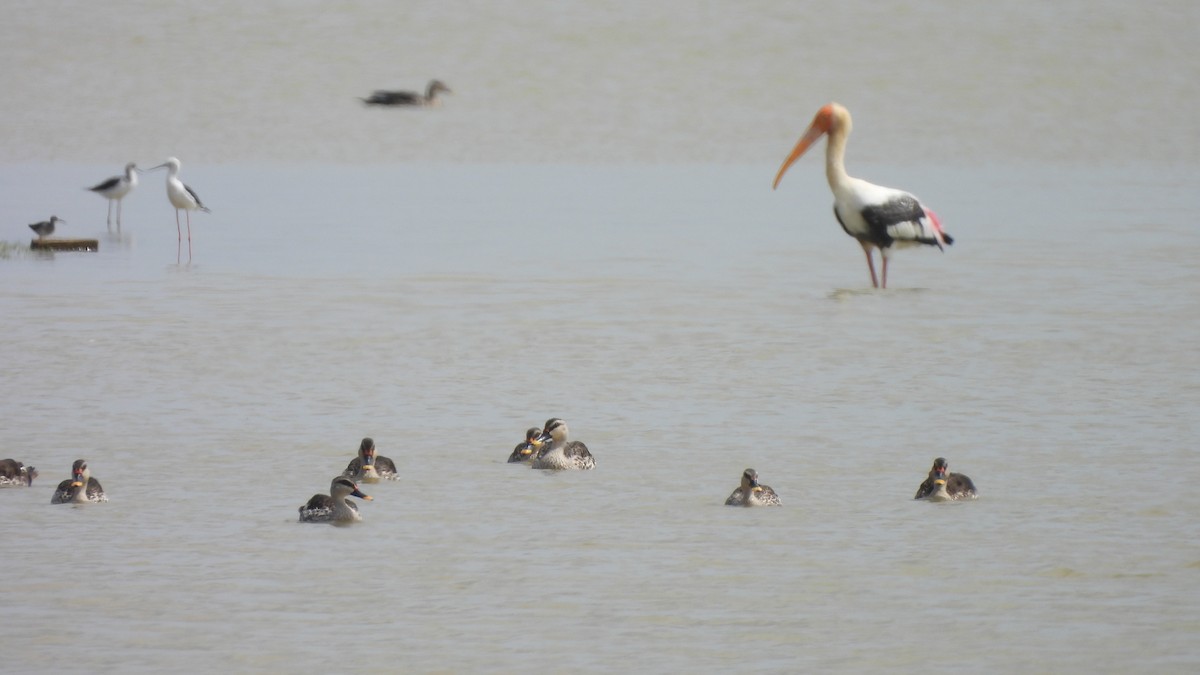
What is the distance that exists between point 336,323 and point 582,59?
28.1 m

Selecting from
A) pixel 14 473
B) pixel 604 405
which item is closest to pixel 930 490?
pixel 604 405

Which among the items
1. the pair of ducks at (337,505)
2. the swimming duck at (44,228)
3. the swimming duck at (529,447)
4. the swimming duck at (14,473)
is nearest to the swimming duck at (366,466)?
the pair of ducks at (337,505)

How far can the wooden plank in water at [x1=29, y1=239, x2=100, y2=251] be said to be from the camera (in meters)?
20.0

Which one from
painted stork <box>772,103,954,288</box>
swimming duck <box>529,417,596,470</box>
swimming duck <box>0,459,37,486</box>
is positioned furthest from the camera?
painted stork <box>772,103,954,288</box>

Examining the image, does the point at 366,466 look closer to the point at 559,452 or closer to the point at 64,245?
the point at 559,452

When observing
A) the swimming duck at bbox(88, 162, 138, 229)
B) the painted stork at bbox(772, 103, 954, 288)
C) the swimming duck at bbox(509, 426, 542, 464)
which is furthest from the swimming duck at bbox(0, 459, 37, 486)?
the swimming duck at bbox(88, 162, 138, 229)

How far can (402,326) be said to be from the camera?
50.2 feet

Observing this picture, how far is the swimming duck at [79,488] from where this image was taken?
9.18m

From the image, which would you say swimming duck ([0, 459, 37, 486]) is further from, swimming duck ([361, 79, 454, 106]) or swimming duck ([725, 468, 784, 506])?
swimming duck ([361, 79, 454, 106])

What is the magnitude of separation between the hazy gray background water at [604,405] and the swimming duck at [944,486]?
0.09m

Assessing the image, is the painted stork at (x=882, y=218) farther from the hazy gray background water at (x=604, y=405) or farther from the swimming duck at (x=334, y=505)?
the swimming duck at (x=334, y=505)

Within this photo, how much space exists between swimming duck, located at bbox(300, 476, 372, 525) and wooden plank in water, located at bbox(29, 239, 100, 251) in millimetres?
11773

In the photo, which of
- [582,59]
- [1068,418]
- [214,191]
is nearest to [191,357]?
[1068,418]

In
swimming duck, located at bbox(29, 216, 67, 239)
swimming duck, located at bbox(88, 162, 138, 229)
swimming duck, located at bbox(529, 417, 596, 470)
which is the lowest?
swimming duck, located at bbox(529, 417, 596, 470)
